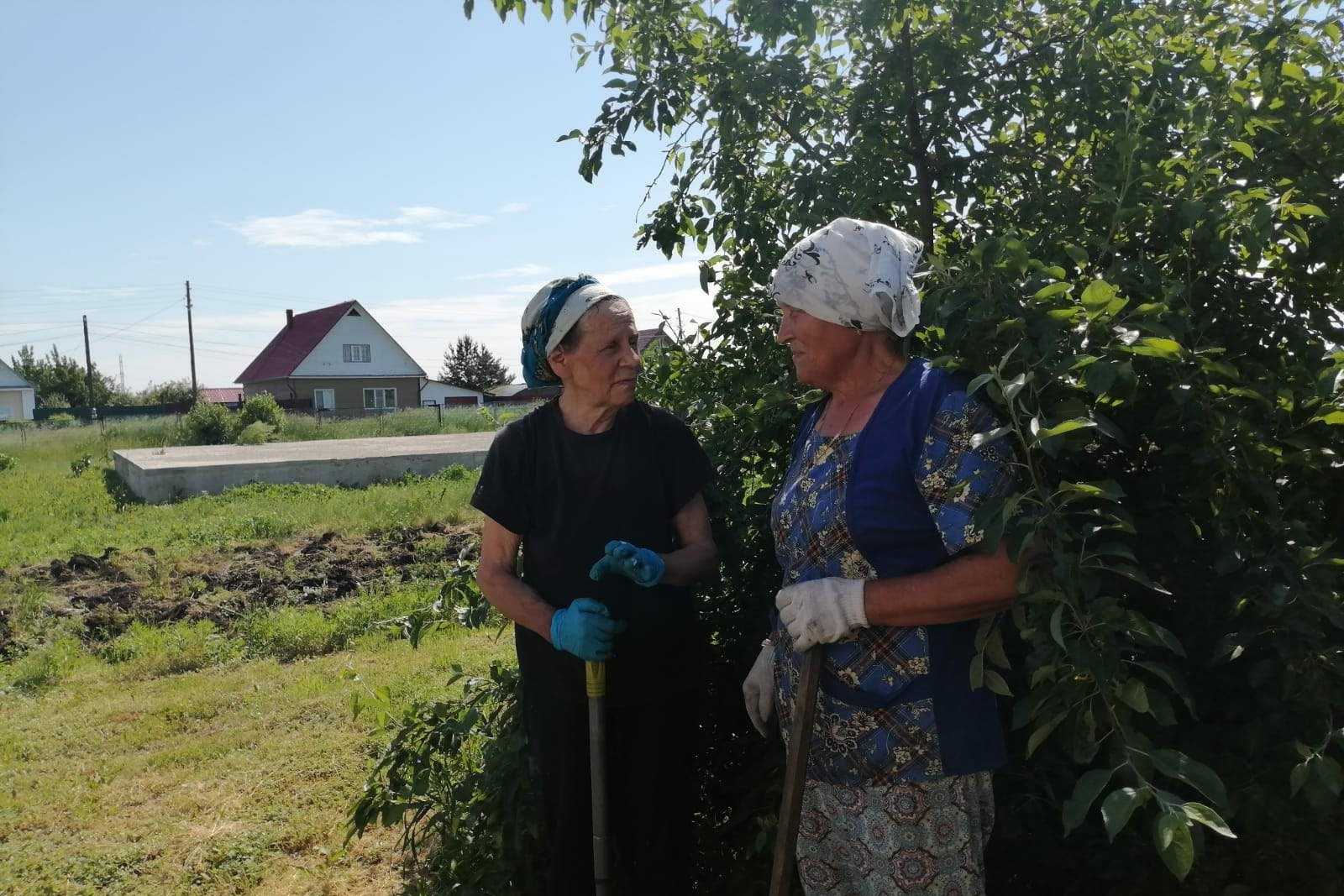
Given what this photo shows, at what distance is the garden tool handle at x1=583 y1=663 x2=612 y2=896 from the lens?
2188 millimetres

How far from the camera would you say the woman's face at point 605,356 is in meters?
2.24

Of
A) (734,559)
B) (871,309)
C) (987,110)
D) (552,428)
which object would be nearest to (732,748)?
(734,559)

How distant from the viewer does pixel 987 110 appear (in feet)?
8.48

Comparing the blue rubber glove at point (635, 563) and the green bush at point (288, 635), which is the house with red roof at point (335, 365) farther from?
the blue rubber glove at point (635, 563)

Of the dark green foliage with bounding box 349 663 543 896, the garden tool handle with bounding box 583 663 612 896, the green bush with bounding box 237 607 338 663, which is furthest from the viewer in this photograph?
the green bush with bounding box 237 607 338 663

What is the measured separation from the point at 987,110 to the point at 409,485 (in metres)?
12.9

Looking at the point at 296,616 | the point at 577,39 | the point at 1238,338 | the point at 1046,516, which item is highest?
the point at 577,39

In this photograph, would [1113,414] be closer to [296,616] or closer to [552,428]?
[552,428]

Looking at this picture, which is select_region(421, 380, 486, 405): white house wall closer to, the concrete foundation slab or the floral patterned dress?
the concrete foundation slab

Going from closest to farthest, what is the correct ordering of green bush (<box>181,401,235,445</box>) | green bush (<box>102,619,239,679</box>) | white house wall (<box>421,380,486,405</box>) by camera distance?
green bush (<box>102,619,239,679</box>)
green bush (<box>181,401,235,445</box>)
white house wall (<box>421,380,486,405</box>)

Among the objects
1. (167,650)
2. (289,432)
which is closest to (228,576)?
(167,650)

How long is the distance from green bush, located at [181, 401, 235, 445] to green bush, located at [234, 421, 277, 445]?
0.24 metres

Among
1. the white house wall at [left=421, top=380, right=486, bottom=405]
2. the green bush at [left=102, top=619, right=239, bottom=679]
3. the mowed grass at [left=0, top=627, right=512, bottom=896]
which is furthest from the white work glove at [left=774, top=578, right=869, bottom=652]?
the white house wall at [left=421, top=380, right=486, bottom=405]

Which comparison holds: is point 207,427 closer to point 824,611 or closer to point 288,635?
point 288,635
